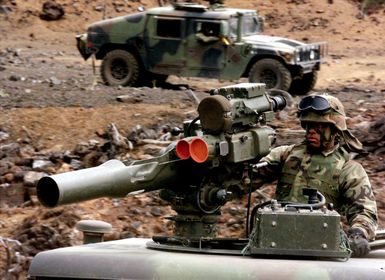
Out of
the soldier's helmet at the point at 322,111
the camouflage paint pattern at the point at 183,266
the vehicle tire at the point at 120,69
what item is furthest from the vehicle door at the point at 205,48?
the camouflage paint pattern at the point at 183,266

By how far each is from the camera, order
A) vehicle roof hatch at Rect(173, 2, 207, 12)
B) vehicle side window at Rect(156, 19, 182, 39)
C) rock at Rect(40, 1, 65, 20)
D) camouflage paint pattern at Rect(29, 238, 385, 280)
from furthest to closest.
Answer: rock at Rect(40, 1, 65, 20), vehicle side window at Rect(156, 19, 182, 39), vehicle roof hatch at Rect(173, 2, 207, 12), camouflage paint pattern at Rect(29, 238, 385, 280)

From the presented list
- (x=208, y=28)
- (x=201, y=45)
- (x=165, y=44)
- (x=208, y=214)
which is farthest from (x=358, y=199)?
(x=165, y=44)

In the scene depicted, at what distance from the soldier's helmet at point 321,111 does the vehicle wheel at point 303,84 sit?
14916mm

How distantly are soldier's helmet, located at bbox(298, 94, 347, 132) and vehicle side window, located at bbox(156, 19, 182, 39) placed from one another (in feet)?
47.7

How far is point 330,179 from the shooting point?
6602 millimetres

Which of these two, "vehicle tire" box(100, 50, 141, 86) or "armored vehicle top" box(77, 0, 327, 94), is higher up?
"armored vehicle top" box(77, 0, 327, 94)

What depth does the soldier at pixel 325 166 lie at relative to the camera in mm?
6484

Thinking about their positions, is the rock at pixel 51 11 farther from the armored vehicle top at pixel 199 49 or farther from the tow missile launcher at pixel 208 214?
the tow missile launcher at pixel 208 214

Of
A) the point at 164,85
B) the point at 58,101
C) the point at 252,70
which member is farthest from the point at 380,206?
the point at 164,85

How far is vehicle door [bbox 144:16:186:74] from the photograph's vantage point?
21.1 meters

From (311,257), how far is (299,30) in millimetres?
25189

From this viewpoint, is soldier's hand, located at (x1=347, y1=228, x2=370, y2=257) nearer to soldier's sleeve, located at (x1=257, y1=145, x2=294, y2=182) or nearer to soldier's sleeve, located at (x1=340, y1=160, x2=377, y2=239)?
soldier's sleeve, located at (x1=340, y1=160, x2=377, y2=239)

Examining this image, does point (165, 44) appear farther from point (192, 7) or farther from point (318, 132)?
point (318, 132)

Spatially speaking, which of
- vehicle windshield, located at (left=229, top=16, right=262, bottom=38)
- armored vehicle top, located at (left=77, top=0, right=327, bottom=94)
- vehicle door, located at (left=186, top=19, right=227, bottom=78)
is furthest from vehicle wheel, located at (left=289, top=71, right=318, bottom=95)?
vehicle door, located at (left=186, top=19, right=227, bottom=78)
